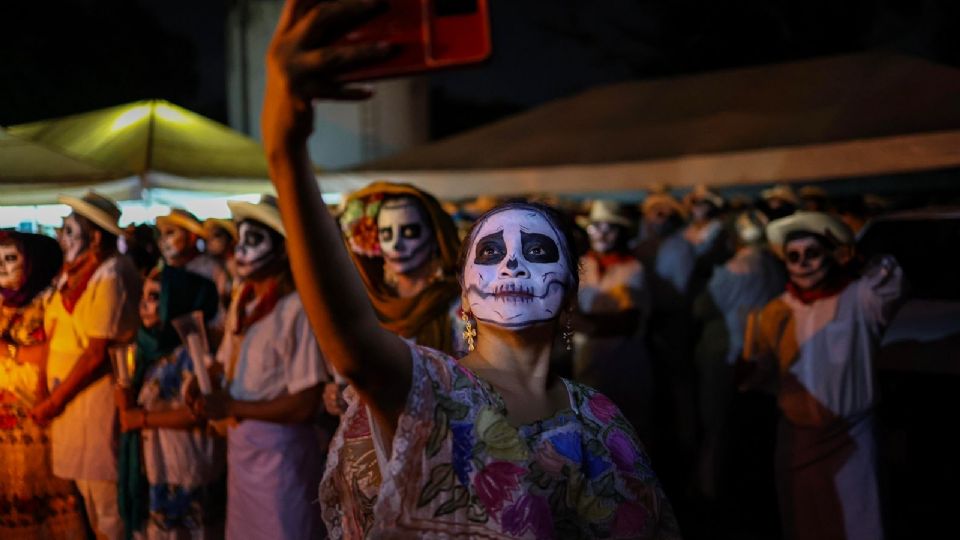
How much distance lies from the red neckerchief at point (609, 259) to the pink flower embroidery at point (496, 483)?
5.99 m

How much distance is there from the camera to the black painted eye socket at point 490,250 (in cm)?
262

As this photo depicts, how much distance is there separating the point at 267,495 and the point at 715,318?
15.1 feet

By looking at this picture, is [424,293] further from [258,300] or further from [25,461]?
[25,461]

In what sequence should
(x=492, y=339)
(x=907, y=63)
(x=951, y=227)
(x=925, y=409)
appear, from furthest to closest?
1. (x=907, y=63)
2. (x=951, y=227)
3. (x=925, y=409)
4. (x=492, y=339)

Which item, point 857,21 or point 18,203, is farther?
point 857,21

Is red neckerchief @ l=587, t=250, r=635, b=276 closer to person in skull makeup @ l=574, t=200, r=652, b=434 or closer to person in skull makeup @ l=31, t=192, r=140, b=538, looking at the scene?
person in skull makeup @ l=574, t=200, r=652, b=434

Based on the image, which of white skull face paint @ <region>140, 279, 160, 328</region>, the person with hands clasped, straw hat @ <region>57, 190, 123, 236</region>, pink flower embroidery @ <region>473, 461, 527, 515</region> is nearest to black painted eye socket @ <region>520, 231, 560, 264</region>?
pink flower embroidery @ <region>473, 461, 527, 515</region>

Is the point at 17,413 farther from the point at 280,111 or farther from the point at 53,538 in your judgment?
the point at 280,111

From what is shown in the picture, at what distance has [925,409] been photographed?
702cm

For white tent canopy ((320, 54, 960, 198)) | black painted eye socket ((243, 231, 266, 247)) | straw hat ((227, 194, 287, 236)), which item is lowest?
black painted eye socket ((243, 231, 266, 247))

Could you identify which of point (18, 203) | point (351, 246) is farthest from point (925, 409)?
point (18, 203)

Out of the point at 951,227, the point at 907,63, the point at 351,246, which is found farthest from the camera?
the point at 907,63

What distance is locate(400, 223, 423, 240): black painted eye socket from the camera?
507 cm

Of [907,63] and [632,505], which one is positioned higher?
[907,63]
